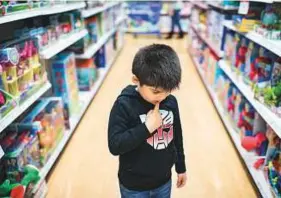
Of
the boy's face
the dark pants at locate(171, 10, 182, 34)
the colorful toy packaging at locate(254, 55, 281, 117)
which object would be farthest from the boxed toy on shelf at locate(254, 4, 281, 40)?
the dark pants at locate(171, 10, 182, 34)

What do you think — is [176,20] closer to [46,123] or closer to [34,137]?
[46,123]

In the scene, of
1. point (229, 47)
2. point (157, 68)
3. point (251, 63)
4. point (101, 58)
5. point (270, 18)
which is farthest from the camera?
point (101, 58)

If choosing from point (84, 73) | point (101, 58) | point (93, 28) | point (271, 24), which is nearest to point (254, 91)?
point (271, 24)

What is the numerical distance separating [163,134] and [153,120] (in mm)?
135

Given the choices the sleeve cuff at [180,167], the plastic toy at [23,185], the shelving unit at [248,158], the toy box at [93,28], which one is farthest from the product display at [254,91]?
the toy box at [93,28]

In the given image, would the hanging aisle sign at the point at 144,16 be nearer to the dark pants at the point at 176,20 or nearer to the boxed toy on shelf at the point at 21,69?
the dark pants at the point at 176,20

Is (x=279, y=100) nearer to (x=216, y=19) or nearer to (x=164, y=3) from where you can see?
(x=216, y=19)

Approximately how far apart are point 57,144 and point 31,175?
64cm

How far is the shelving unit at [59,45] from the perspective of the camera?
6.88 ft

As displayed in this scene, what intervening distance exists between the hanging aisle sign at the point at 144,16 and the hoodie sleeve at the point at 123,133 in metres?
6.96

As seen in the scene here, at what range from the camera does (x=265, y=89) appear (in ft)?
6.42

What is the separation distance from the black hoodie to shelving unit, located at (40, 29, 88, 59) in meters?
1.15

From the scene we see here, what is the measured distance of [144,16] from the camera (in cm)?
789

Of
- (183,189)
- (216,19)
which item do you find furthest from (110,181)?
(216,19)
